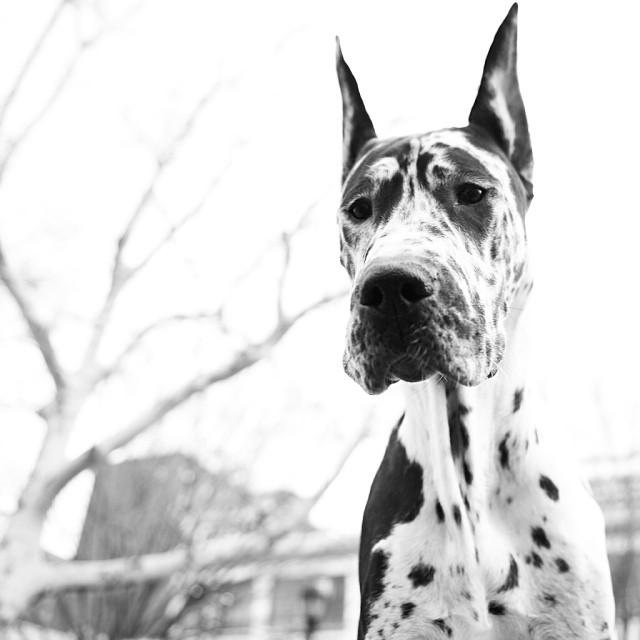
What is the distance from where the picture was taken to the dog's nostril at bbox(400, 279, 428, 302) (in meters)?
2.28

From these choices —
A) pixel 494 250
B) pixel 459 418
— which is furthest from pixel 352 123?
pixel 459 418

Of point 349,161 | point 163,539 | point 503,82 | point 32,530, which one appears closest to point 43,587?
point 32,530

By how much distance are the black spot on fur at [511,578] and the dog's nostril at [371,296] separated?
3.37 feet

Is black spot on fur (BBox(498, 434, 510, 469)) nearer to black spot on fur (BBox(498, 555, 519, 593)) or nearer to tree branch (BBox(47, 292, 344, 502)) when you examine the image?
black spot on fur (BBox(498, 555, 519, 593))

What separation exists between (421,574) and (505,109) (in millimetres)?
1818

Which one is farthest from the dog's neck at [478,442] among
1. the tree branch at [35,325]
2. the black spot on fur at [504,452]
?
the tree branch at [35,325]

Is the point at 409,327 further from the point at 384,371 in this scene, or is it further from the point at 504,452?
the point at 504,452

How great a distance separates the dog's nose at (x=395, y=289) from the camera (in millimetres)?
2283

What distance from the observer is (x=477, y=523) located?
108 inches

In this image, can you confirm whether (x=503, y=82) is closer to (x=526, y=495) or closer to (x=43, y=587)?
(x=526, y=495)

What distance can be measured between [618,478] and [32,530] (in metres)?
11.4

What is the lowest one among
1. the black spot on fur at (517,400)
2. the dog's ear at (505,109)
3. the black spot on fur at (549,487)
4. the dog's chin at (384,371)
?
the black spot on fur at (549,487)

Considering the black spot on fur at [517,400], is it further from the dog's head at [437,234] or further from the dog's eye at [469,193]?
the dog's eye at [469,193]

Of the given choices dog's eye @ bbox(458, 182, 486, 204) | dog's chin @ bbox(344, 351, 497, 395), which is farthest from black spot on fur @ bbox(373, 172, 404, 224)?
dog's chin @ bbox(344, 351, 497, 395)
